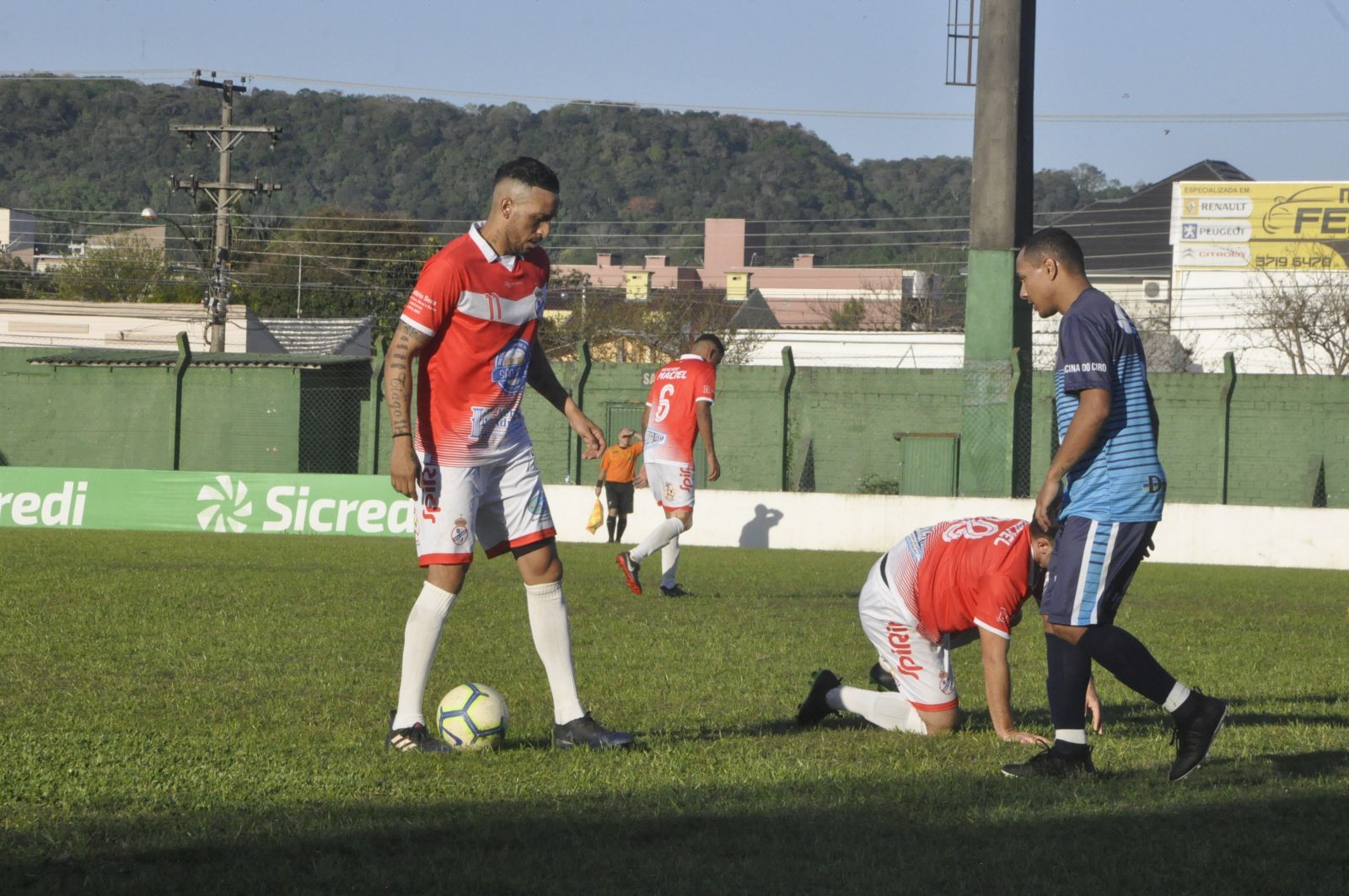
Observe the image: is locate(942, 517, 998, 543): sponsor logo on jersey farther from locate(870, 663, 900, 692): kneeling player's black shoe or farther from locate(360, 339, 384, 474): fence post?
locate(360, 339, 384, 474): fence post

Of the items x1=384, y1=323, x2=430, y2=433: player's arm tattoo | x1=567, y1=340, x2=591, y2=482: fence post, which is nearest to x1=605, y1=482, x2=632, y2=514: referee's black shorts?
x1=567, y1=340, x2=591, y2=482: fence post

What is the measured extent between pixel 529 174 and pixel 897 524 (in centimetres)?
1605

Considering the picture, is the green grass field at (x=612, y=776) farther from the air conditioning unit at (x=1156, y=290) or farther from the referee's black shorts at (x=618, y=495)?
the air conditioning unit at (x=1156, y=290)

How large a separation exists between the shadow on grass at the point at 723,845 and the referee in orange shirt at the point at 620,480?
1592 centimetres

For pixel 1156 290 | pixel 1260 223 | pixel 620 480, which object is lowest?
pixel 620 480

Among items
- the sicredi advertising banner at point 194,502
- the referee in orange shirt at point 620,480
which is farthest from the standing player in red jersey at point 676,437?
the sicredi advertising banner at point 194,502

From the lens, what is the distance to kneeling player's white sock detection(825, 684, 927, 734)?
19.9ft

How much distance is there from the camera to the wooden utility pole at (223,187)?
137 feet

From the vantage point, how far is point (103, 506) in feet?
A: 71.7

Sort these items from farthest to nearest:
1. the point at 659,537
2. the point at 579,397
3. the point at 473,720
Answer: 1. the point at 579,397
2. the point at 659,537
3. the point at 473,720

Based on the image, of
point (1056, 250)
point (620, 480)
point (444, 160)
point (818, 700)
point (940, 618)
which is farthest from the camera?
point (444, 160)

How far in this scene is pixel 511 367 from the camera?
571 centimetres

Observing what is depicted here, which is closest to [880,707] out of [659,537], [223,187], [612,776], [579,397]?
[612,776]

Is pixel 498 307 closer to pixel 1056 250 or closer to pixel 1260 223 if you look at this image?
pixel 1056 250
